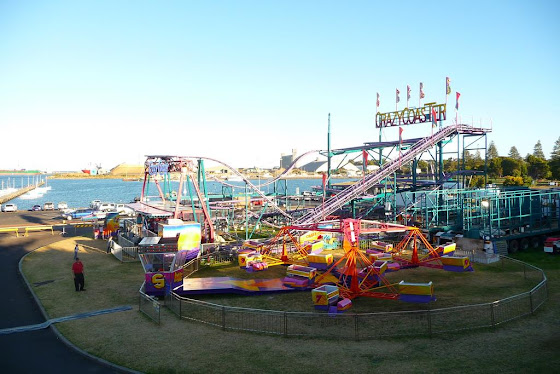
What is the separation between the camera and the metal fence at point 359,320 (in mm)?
16188

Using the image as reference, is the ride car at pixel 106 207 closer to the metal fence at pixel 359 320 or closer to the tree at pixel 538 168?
the metal fence at pixel 359 320

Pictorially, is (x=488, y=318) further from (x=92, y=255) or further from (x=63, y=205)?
(x=63, y=205)

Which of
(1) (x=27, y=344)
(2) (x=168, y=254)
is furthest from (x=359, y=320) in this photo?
(2) (x=168, y=254)

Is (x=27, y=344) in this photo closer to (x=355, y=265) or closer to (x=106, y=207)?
(x=355, y=265)

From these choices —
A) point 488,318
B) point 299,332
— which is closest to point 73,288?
point 299,332

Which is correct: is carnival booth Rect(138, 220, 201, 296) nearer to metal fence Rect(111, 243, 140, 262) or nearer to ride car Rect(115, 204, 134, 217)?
metal fence Rect(111, 243, 140, 262)

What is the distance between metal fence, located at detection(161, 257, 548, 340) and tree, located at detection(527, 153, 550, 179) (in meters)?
132

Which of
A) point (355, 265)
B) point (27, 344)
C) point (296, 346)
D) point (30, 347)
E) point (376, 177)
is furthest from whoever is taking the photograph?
point (376, 177)

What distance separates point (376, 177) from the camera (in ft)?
151

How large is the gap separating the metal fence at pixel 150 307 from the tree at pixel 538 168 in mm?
140625

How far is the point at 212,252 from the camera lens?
31516 millimetres

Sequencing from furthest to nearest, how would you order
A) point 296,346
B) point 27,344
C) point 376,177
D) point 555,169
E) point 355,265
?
1. point 555,169
2. point 376,177
3. point 355,265
4. point 27,344
5. point 296,346

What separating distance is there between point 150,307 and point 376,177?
32877 mm

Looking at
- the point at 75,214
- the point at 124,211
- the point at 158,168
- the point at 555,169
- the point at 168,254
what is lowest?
the point at 168,254
